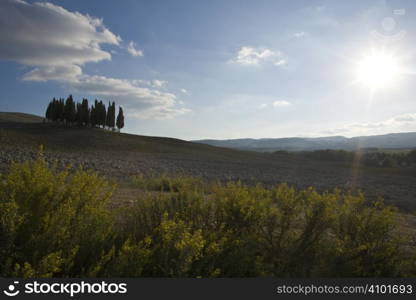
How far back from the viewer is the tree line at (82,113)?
55.8 m

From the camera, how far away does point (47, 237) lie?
2.29 metres

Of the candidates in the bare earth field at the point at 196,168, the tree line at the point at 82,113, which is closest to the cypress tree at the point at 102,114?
the tree line at the point at 82,113

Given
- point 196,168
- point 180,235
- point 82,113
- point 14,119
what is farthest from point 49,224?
point 14,119

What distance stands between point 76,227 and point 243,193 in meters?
2.11

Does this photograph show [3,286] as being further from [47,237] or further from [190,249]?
[190,249]

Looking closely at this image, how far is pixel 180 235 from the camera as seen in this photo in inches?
94.2

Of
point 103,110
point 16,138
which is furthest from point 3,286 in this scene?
point 103,110

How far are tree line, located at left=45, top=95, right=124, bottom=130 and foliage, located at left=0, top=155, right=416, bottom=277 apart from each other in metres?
59.3

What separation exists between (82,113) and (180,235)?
2417 inches

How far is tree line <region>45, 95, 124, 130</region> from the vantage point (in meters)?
55.8

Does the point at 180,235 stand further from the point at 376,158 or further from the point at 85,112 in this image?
the point at 85,112

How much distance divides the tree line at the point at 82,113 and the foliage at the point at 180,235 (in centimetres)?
5931

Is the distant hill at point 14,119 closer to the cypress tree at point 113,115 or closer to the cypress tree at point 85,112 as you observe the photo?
the cypress tree at point 85,112

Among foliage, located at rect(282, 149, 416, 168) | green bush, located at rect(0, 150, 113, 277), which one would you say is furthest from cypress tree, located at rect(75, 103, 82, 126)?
green bush, located at rect(0, 150, 113, 277)
